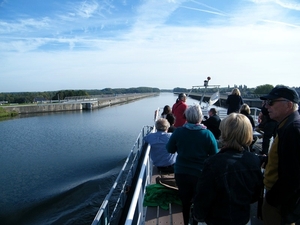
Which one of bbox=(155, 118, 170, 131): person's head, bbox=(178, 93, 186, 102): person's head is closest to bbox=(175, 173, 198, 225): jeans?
bbox=(155, 118, 170, 131): person's head

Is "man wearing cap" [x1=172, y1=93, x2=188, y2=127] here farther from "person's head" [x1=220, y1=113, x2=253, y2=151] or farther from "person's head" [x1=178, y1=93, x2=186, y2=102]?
"person's head" [x1=220, y1=113, x2=253, y2=151]

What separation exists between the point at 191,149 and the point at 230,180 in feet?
3.71

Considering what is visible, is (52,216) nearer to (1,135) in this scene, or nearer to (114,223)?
(114,223)

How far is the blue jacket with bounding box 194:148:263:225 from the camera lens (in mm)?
2035

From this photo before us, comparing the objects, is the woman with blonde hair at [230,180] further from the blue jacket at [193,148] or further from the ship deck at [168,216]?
the ship deck at [168,216]

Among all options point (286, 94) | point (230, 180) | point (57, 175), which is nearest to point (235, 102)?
point (286, 94)

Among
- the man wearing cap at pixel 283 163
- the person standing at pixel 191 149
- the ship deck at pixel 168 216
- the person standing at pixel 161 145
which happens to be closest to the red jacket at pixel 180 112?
the person standing at pixel 161 145

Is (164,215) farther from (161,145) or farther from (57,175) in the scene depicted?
(57,175)

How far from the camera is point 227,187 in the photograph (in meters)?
2.03

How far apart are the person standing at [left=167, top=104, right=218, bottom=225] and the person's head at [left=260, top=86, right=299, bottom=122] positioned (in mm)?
880

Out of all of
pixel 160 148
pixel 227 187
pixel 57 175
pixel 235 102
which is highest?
pixel 235 102

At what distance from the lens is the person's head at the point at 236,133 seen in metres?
2.12

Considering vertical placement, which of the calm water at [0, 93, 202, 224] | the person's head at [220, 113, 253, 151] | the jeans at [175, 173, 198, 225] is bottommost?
the calm water at [0, 93, 202, 224]

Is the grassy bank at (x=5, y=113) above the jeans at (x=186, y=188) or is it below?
below
